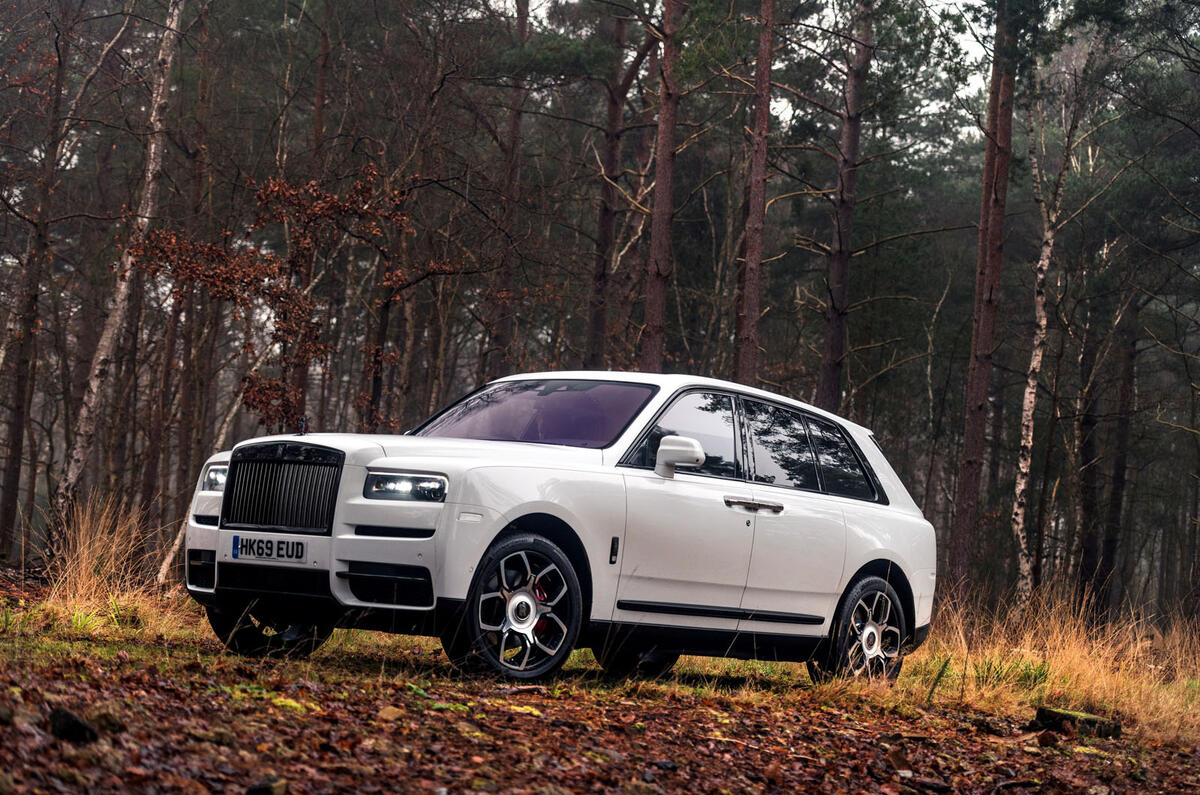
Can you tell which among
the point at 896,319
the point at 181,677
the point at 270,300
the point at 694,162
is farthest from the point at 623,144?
the point at 181,677

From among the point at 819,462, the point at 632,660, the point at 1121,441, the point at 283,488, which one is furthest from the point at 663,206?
the point at 1121,441

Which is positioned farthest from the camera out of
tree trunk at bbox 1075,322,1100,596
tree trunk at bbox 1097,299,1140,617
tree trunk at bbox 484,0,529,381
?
tree trunk at bbox 1097,299,1140,617

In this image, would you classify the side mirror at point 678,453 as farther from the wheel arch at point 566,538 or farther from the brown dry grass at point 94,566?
the brown dry grass at point 94,566

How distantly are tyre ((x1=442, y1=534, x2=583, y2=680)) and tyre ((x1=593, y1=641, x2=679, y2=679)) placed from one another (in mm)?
479

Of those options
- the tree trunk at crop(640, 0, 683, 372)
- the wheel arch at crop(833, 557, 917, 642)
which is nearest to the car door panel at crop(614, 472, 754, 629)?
the wheel arch at crop(833, 557, 917, 642)

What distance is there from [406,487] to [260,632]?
1.97m

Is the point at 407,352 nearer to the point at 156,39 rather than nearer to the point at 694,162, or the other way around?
the point at 156,39

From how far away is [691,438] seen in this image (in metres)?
8.15

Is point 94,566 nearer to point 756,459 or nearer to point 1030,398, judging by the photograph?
point 756,459

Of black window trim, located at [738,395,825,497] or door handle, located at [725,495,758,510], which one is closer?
door handle, located at [725,495,758,510]

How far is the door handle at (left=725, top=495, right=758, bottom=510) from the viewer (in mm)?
8297

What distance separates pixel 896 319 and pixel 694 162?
7598 mm

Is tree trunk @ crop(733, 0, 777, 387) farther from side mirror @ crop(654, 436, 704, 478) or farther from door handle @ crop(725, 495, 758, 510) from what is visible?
side mirror @ crop(654, 436, 704, 478)

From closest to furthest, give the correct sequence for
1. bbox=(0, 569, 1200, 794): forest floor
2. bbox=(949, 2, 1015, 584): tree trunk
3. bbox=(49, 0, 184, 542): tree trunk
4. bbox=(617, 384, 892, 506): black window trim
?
→ bbox=(0, 569, 1200, 794): forest floor → bbox=(617, 384, 892, 506): black window trim → bbox=(49, 0, 184, 542): tree trunk → bbox=(949, 2, 1015, 584): tree trunk
